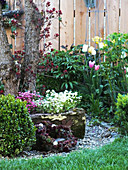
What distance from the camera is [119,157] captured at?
2.63 m

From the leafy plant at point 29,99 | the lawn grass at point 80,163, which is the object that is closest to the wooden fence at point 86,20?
the leafy plant at point 29,99

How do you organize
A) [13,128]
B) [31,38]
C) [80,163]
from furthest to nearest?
[31,38], [13,128], [80,163]

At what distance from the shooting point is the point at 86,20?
19.1 ft

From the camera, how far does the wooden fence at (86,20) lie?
19.0 ft

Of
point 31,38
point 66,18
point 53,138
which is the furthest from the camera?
point 66,18

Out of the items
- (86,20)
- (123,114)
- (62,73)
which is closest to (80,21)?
(86,20)

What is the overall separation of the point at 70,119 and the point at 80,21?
9.34 feet

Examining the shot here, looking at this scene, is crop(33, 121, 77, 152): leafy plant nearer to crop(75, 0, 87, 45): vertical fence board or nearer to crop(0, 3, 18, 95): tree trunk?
crop(0, 3, 18, 95): tree trunk

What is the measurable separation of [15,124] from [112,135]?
1.71 meters

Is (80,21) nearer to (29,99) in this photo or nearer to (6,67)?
(6,67)

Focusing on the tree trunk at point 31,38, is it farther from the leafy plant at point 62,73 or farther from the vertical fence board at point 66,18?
the vertical fence board at point 66,18

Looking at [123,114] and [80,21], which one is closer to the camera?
[123,114]

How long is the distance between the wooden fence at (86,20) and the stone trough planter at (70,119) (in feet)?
7.74

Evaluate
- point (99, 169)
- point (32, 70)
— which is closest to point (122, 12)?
point (32, 70)
